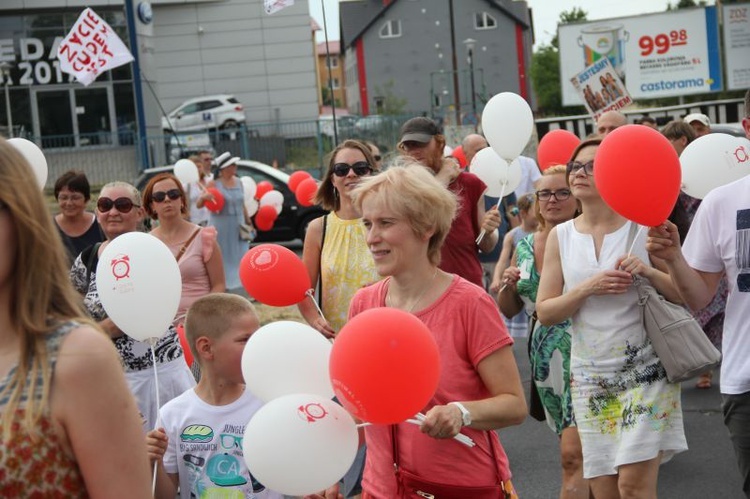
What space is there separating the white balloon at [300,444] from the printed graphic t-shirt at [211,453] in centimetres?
75

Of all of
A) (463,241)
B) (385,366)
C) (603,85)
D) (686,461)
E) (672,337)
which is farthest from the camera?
(603,85)

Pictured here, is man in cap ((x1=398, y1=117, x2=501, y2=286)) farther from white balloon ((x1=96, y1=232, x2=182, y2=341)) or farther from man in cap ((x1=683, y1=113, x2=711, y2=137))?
man in cap ((x1=683, y1=113, x2=711, y2=137))

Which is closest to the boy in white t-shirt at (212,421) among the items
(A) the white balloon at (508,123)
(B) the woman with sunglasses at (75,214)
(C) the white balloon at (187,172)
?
(B) the woman with sunglasses at (75,214)

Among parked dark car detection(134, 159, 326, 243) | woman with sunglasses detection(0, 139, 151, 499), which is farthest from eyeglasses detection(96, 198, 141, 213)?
parked dark car detection(134, 159, 326, 243)

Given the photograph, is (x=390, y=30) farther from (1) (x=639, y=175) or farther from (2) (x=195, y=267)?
(1) (x=639, y=175)

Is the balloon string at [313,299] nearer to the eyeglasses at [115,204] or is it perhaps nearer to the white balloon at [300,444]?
the eyeglasses at [115,204]

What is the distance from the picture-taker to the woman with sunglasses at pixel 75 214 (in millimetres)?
7051

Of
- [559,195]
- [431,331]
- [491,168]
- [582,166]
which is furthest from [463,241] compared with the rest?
[431,331]

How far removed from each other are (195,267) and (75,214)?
4.11 feet

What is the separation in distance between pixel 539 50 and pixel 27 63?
58195 millimetres

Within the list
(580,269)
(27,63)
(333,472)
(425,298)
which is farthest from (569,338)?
(27,63)

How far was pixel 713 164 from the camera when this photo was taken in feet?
18.6

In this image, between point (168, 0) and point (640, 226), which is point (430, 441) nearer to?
point (640, 226)

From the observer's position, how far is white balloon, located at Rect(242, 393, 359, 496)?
3037 millimetres
